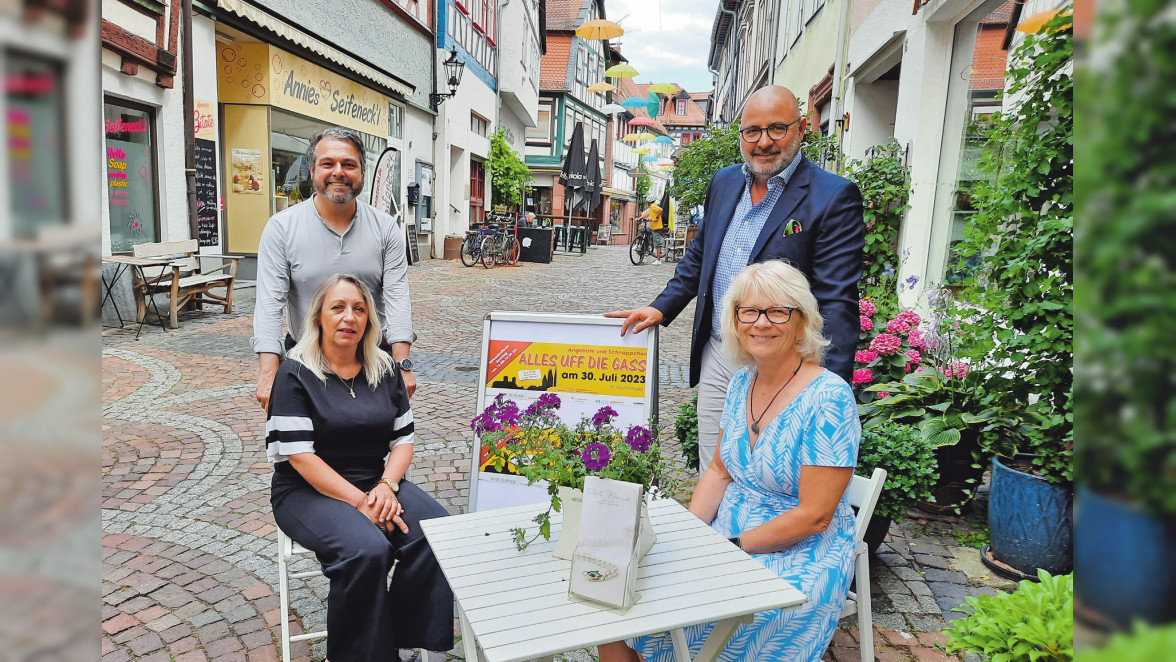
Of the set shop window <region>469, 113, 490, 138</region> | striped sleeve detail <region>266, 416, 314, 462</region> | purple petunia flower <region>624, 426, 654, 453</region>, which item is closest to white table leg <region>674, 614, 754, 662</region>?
purple petunia flower <region>624, 426, 654, 453</region>

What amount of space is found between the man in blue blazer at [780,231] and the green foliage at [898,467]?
0.53m

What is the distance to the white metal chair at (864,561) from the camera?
8.18 feet

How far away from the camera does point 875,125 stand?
890cm

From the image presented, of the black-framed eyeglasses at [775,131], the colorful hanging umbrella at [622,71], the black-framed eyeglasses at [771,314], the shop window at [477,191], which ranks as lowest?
the black-framed eyeglasses at [771,314]

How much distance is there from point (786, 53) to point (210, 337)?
12.3 meters

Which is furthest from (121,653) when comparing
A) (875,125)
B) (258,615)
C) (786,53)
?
(786,53)

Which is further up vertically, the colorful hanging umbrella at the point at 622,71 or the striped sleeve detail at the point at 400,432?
the colorful hanging umbrella at the point at 622,71

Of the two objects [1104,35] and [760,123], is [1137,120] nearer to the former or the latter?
[1104,35]

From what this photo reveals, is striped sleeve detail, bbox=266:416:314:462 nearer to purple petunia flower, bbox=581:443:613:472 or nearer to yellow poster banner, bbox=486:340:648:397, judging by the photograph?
yellow poster banner, bbox=486:340:648:397

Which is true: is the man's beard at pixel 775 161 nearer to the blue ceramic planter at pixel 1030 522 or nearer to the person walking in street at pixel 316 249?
the person walking in street at pixel 316 249

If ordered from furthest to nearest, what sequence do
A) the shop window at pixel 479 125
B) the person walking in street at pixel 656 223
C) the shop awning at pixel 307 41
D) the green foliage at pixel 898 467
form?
the person walking in street at pixel 656 223 < the shop window at pixel 479 125 < the shop awning at pixel 307 41 < the green foliage at pixel 898 467

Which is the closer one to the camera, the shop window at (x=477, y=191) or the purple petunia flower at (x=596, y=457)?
the purple petunia flower at (x=596, y=457)

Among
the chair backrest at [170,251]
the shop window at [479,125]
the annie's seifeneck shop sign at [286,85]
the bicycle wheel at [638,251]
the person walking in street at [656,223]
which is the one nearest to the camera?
the chair backrest at [170,251]

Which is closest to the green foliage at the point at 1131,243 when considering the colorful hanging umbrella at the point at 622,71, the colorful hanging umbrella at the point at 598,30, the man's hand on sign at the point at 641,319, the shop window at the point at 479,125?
the man's hand on sign at the point at 641,319
